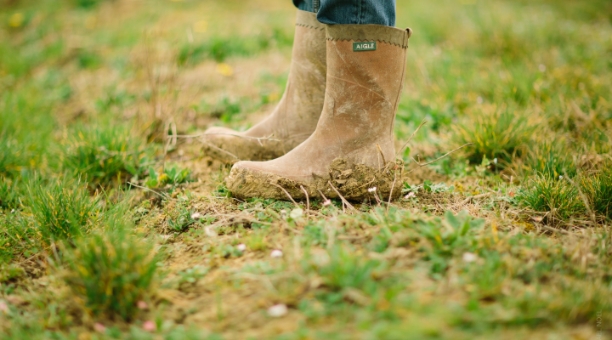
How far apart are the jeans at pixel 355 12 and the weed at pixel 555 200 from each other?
3.01 ft

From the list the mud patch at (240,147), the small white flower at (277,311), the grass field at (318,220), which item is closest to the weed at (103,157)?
the grass field at (318,220)

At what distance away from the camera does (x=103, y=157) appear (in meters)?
2.23

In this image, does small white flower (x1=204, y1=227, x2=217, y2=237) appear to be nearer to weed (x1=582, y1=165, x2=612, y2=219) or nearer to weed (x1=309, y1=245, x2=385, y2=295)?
weed (x1=309, y1=245, x2=385, y2=295)

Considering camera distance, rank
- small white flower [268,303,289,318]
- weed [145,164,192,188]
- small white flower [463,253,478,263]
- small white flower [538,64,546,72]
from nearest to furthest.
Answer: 1. small white flower [268,303,289,318]
2. small white flower [463,253,478,263]
3. weed [145,164,192,188]
4. small white flower [538,64,546,72]

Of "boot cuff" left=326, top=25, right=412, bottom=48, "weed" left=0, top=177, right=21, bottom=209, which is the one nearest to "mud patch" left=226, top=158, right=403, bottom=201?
"boot cuff" left=326, top=25, right=412, bottom=48

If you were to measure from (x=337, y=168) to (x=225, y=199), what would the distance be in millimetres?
514

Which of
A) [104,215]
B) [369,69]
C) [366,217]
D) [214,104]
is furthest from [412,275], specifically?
[214,104]

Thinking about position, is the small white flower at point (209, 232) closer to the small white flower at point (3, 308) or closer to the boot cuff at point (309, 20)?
the small white flower at point (3, 308)

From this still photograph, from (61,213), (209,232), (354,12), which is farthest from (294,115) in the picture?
(61,213)

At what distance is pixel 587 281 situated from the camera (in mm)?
1212

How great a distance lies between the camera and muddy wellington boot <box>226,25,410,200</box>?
1.70 meters

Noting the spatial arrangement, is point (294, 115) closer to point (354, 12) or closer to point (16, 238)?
point (354, 12)

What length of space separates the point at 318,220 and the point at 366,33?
2.45 ft

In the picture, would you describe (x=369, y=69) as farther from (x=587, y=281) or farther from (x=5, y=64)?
(x=5, y=64)
